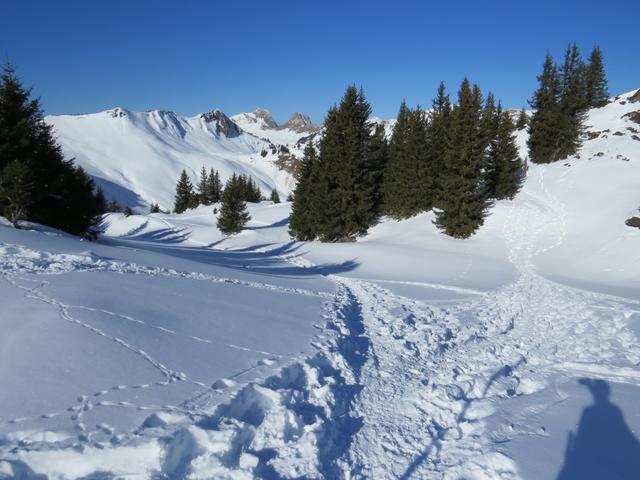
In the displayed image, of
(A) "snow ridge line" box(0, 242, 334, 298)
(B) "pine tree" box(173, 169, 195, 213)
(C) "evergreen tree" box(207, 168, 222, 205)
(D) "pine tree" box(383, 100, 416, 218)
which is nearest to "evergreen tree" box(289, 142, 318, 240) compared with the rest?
(D) "pine tree" box(383, 100, 416, 218)

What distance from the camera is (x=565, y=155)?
37531 mm

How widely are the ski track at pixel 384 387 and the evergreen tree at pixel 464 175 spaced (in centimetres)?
1429

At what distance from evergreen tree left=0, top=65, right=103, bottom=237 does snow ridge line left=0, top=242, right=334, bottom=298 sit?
20.3ft

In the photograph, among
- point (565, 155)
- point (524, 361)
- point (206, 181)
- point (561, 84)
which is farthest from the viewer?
point (206, 181)

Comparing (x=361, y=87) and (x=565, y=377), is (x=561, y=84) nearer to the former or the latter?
(x=361, y=87)

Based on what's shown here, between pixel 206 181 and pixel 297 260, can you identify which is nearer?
pixel 297 260

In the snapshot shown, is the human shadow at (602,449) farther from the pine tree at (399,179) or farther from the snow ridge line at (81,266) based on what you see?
the pine tree at (399,179)

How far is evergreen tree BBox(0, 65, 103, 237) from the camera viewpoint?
1459 centimetres

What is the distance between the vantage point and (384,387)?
223 inches

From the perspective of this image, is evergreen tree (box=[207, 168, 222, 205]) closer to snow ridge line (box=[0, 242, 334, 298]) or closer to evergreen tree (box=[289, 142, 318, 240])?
evergreen tree (box=[289, 142, 318, 240])

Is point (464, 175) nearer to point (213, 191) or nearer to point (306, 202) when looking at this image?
point (306, 202)

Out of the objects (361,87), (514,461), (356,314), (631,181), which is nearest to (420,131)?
(361,87)

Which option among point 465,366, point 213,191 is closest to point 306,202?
Answer: point 465,366

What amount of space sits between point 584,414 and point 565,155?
134ft
